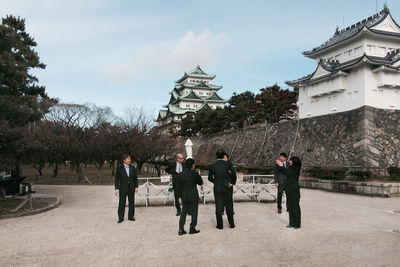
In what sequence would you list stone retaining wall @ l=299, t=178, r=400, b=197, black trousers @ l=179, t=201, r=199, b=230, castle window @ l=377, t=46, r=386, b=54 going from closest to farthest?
black trousers @ l=179, t=201, r=199, b=230
stone retaining wall @ l=299, t=178, r=400, b=197
castle window @ l=377, t=46, r=386, b=54

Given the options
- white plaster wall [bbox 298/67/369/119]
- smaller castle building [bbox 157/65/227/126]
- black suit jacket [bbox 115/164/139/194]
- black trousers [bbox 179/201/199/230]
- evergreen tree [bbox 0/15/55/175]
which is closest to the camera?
black trousers [bbox 179/201/199/230]

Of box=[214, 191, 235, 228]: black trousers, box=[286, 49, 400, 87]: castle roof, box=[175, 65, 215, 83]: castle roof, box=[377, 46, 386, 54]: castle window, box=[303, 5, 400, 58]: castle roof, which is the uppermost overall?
box=[175, 65, 215, 83]: castle roof

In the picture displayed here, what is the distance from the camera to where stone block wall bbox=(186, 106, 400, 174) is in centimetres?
1723

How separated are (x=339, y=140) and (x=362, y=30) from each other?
9.03m

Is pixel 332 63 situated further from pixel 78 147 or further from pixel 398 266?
pixel 398 266

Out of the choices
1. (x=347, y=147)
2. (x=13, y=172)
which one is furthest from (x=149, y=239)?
(x=347, y=147)

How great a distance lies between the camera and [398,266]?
4.19 metres

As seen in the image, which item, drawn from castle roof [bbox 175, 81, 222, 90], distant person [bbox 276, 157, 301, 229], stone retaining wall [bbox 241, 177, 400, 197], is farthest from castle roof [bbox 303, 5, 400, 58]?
castle roof [bbox 175, 81, 222, 90]

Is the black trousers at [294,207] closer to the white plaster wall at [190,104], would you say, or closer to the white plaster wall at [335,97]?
the white plaster wall at [335,97]

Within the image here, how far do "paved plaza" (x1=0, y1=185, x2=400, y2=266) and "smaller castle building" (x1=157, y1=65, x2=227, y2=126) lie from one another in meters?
48.5

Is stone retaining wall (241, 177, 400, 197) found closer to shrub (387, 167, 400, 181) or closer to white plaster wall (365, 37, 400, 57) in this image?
shrub (387, 167, 400, 181)

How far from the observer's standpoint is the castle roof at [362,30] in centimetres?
2230

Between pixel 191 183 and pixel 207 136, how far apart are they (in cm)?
3308

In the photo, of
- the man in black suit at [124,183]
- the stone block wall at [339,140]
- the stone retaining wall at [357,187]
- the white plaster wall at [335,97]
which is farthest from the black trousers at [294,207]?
the white plaster wall at [335,97]
